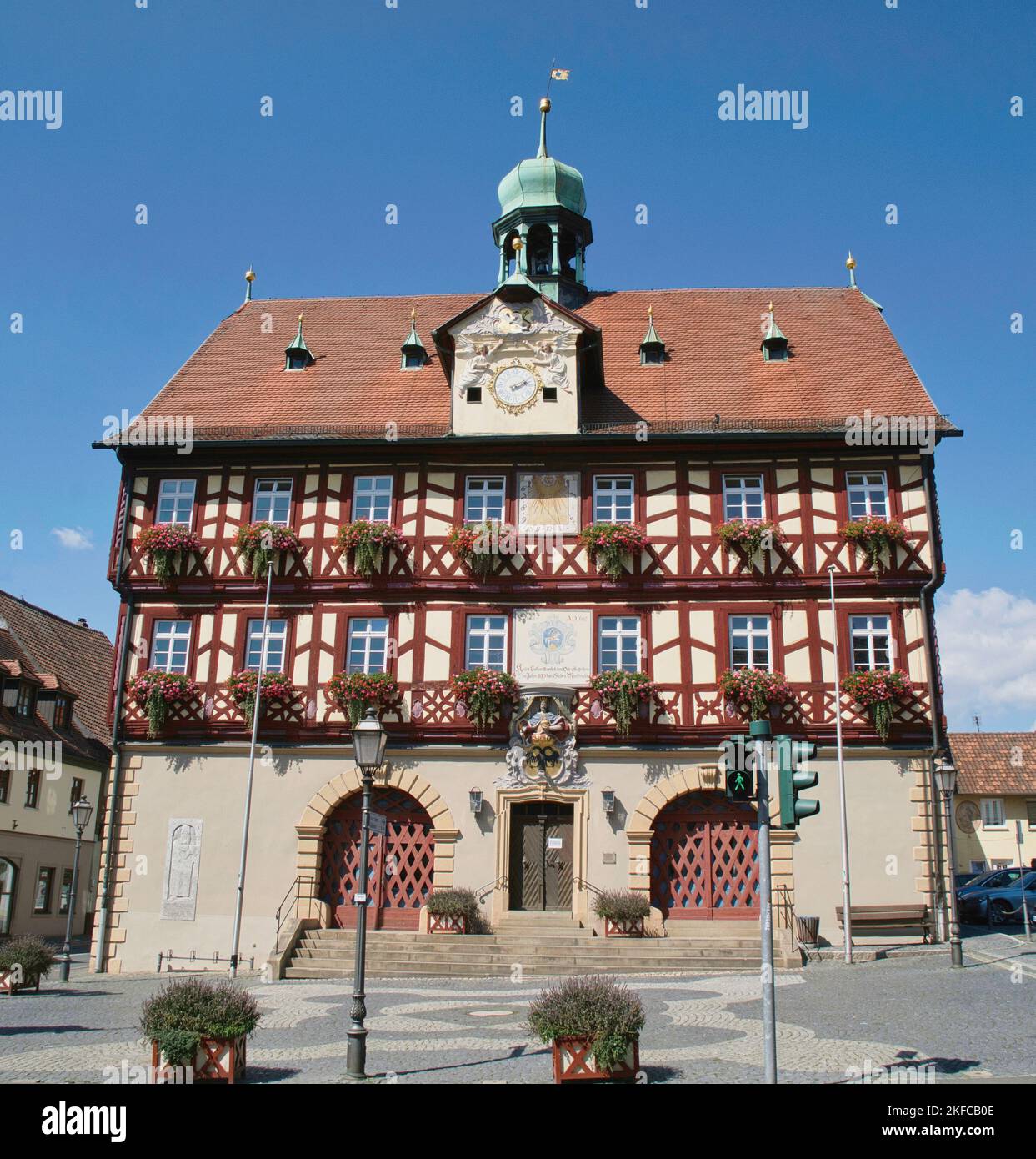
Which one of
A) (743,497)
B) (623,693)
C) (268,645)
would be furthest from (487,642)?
(743,497)

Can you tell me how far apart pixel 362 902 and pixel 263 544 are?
14173 mm

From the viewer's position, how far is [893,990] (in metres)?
16.5

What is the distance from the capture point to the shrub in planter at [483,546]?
25.0 metres

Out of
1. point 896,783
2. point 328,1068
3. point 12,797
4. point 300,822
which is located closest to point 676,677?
point 896,783

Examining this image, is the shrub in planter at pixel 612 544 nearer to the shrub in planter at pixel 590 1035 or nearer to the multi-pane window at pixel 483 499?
the multi-pane window at pixel 483 499

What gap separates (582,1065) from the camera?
Answer: 1030 cm

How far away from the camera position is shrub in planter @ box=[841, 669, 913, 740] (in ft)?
76.2

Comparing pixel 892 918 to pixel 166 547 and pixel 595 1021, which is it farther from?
pixel 166 547

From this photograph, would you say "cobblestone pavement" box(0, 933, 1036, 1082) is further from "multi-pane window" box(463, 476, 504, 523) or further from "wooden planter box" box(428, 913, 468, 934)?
"multi-pane window" box(463, 476, 504, 523)

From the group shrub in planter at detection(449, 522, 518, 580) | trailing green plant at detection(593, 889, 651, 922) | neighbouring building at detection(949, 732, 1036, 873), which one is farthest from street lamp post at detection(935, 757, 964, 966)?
neighbouring building at detection(949, 732, 1036, 873)

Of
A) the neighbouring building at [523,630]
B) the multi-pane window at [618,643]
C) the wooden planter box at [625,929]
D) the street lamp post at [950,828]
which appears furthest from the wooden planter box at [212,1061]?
the multi-pane window at [618,643]

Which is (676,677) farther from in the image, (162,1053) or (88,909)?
(88,909)

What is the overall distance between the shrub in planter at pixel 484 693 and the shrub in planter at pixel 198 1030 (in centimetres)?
1332

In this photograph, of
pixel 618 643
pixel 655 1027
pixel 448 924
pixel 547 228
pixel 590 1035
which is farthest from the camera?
pixel 547 228
